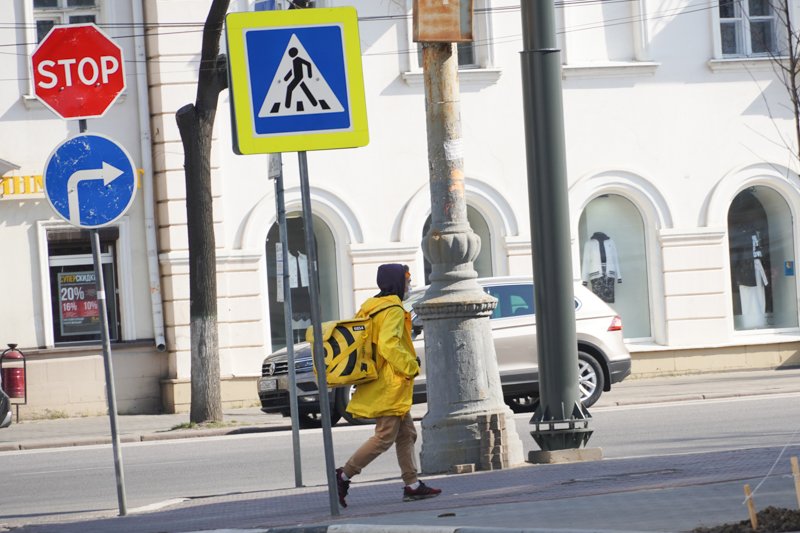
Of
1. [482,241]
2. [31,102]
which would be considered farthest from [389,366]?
[482,241]

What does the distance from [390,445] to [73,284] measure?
14.5 meters

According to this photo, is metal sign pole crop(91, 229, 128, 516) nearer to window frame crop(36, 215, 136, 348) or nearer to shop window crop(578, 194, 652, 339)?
window frame crop(36, 215, 136, 348)

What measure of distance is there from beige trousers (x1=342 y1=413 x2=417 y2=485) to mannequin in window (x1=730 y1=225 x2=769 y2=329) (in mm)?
16609

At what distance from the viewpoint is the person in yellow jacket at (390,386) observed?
9258mm

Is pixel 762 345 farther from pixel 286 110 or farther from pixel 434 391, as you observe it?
pixel 286 110

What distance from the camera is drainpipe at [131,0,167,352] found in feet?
75.3

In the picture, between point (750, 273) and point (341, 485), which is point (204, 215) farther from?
point (750, 273)

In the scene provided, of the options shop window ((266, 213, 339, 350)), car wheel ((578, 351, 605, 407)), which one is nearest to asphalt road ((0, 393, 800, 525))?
car wheel ((578, 351, 605, 407))

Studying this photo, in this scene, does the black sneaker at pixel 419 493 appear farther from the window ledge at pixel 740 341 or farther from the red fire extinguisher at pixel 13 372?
the window ledge at pixel 740 341

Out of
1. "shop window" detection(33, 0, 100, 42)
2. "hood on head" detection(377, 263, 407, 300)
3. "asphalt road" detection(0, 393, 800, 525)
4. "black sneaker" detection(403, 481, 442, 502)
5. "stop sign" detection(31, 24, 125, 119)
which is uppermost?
"shop window" detection(33, 0, 100, 42)

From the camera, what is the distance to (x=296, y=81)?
8227 mm

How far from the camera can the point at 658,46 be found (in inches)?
967

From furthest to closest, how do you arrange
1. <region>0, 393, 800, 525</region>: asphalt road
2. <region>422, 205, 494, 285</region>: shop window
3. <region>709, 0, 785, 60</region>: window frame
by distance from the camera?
<region>709, 0, 785, 60</region>: window frame
<region>422, 205, 494, 285</region>: shop window
<region>0, 393, 800, 525</region>: asphalt road

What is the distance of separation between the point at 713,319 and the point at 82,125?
53.6 ft
